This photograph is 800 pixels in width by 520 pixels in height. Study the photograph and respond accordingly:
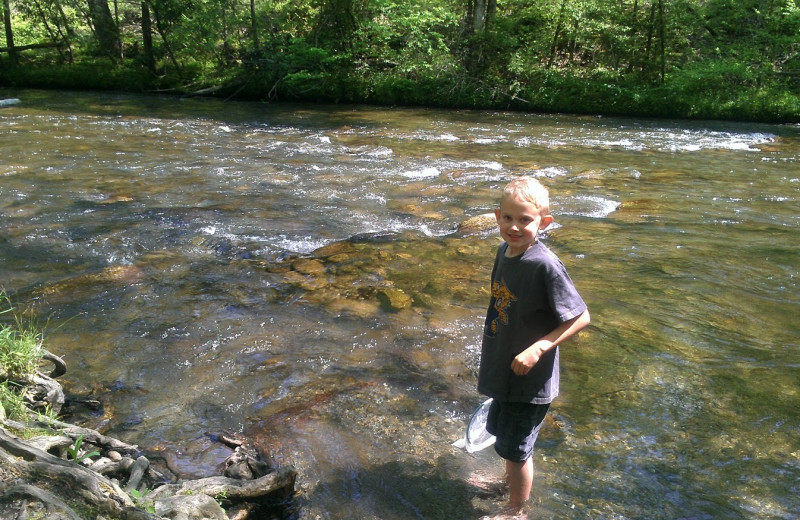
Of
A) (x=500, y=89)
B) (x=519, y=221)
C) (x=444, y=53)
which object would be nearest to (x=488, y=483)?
(x=519, y=221)

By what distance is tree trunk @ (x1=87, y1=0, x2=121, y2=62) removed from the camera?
2116 cm

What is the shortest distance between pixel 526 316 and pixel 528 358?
0.23 metres

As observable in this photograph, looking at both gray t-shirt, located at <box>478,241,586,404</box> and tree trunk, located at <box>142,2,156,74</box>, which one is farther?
tree trunk, located at <box>142,2,156,74</box>

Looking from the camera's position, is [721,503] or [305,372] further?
[305,372]

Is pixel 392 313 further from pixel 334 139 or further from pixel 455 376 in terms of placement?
pixel 334 139

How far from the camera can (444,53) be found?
19.5 metres

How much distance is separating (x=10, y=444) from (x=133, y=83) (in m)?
20.7

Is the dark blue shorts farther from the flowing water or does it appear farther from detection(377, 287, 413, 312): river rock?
detection(377, 287, 413, 312): river rock

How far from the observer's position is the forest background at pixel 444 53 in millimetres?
18094

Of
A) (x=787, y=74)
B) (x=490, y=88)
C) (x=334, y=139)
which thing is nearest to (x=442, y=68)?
(x=490, y=88)

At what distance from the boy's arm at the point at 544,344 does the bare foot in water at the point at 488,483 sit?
768 mm

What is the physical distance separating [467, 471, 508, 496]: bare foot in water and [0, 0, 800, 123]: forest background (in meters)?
16.7

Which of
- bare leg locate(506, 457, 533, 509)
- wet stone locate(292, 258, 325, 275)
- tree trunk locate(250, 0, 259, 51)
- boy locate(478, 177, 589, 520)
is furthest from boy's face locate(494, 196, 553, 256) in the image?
tree trunk locate(250, 0, 259, 51)

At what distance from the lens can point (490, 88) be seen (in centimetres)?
1886
